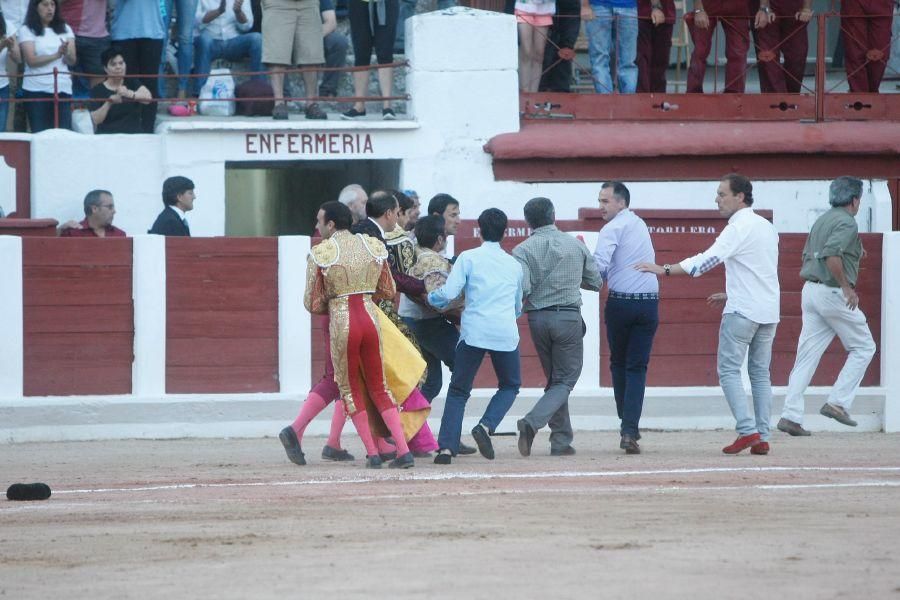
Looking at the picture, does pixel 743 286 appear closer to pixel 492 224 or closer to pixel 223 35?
pixel 492 224

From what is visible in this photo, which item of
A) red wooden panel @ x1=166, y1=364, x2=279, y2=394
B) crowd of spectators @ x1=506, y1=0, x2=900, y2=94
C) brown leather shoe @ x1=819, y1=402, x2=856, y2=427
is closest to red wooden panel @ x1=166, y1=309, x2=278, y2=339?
red wooden panel @ x1=166, y1=364, x2=279, y2=394

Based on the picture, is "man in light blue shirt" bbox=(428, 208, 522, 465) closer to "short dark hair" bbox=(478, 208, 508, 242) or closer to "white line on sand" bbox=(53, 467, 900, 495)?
"short dark hair" bbox=(478, 208, 508, 242)

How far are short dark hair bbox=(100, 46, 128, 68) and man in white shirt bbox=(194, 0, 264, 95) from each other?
38.2 inches

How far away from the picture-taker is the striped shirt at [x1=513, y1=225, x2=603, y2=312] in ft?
29.2

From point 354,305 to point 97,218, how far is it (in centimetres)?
392

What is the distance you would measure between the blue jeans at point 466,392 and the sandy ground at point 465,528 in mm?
207

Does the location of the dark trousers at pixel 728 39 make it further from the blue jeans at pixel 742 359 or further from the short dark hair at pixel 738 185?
the blue jeans at pixel 742 359

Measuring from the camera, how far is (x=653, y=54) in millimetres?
14570

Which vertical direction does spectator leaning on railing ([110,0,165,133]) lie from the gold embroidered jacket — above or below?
above

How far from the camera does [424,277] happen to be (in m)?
8.79

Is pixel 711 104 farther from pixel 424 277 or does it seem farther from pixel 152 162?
pixel 424 277

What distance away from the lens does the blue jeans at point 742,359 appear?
9.07 meters

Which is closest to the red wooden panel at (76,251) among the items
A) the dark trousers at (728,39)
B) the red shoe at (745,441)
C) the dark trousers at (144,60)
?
the dark trousers at (144,60)

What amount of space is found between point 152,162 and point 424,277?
198 inches
